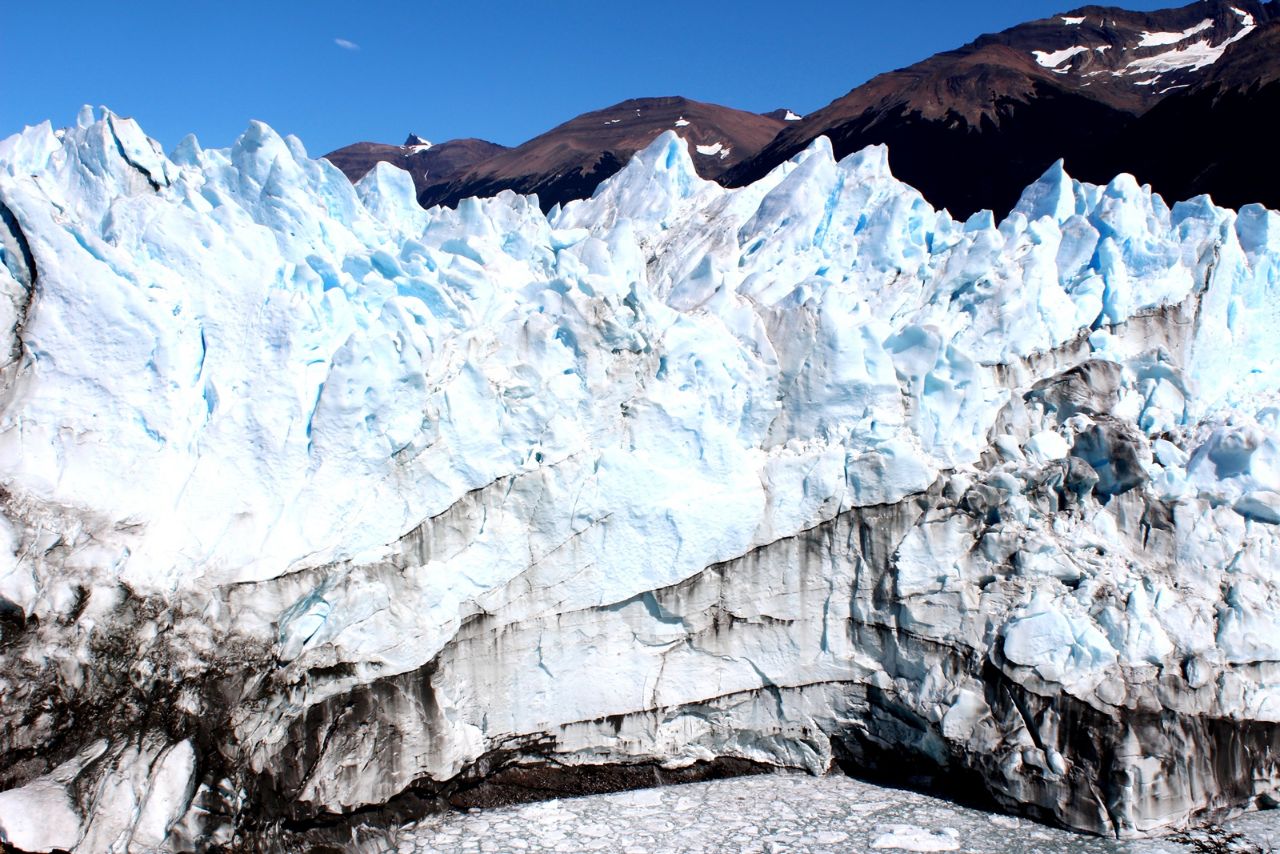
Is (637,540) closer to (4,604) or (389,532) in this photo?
(389,532)

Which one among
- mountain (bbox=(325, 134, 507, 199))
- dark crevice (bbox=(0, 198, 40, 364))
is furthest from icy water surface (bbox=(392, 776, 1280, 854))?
mountain (bbox=(325, 134, 507, 199))

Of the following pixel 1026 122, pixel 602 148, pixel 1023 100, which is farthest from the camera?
pixel 602 148

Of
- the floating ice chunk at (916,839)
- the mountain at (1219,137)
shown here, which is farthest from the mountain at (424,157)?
the floating ice chunk at (916,839)

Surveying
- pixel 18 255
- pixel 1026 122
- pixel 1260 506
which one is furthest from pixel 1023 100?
pixel 18 255

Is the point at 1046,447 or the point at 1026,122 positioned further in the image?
the point at 1026,122

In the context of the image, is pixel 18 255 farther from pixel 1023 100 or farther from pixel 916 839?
pixel 1023 100

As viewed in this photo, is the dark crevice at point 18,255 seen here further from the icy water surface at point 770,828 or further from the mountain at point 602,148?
the mountain at point 602,148
